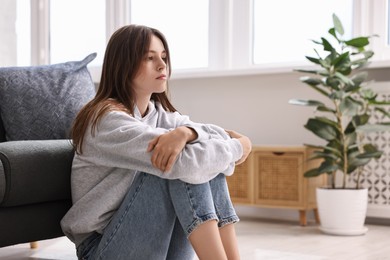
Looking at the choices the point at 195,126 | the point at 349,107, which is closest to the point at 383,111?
the point at 349,107

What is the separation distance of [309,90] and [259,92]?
0.32 m

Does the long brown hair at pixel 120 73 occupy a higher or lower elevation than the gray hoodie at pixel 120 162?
higher

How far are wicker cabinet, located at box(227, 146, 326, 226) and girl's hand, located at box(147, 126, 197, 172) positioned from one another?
1951 mm

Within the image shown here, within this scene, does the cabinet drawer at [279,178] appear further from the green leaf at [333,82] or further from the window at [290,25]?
the window at [290,25]

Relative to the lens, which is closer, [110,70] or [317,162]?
[110,70]

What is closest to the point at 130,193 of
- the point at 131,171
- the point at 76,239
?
the point at 131,171

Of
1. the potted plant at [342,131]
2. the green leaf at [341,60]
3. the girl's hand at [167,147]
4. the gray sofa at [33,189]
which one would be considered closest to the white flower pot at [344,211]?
the potted plant at [342,131]

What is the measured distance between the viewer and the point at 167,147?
1.57 meters

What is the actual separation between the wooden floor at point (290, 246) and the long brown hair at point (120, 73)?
A: 94 centimetres

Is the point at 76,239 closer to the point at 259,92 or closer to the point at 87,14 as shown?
the point at 259,92

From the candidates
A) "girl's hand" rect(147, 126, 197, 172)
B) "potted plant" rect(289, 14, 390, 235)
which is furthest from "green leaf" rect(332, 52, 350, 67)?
"girl's hand" rect(147, 126, 197, 172)

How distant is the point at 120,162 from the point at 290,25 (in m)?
2.52

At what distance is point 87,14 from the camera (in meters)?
4.84

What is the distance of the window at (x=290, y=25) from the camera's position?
3803 millimetres
